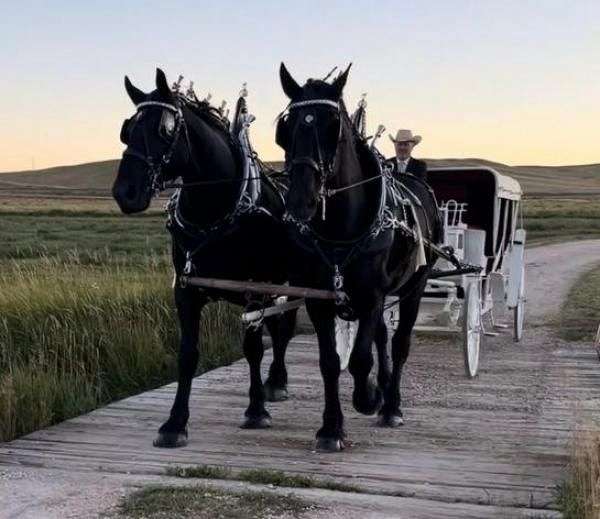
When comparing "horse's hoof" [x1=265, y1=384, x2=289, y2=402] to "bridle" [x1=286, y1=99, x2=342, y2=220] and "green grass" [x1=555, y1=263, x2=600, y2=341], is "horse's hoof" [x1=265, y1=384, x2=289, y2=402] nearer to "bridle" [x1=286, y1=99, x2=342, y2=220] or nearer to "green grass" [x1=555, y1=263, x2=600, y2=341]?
"bridle" [x1=286, y1=99, x2=342, y2=220]

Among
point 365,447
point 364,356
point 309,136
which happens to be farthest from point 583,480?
point 309,136

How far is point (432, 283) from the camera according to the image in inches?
368

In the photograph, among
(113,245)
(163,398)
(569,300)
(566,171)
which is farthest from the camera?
(566,171)

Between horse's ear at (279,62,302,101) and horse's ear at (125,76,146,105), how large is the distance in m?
0.85

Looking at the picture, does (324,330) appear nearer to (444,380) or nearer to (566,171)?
(444,380)

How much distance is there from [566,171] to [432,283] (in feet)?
499

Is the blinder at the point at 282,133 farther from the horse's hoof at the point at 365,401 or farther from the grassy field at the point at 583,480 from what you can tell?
the grassy field at the point at 583,480

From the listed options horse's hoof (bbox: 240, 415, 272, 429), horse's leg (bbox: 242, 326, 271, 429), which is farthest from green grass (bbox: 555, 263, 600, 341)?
horse's hoof (bbox: 240, 415, 272, 429)

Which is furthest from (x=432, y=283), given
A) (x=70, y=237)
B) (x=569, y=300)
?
(x=70, y=237)

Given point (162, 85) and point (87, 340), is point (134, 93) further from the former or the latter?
point (87, 340)

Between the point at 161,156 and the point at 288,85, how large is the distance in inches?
33.9

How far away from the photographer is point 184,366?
19.4ft

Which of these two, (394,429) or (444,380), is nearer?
(394,429)

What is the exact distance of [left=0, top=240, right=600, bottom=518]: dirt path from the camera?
15.4 feet
